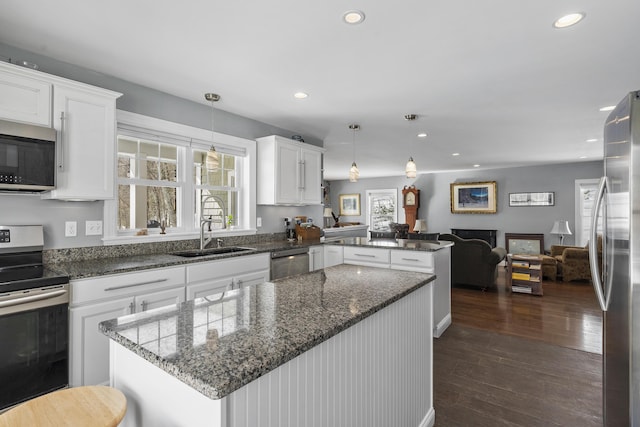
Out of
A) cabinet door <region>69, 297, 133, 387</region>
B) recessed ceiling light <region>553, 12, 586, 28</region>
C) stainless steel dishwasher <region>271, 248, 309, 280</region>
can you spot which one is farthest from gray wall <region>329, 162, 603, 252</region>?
cabinet door <region>69, 297, 133, 387</region>

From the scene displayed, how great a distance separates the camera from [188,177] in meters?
3.42

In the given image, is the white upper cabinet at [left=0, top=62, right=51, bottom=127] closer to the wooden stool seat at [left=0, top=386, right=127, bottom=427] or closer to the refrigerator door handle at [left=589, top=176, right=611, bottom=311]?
the wooden stool seat at [left=0, top=386, right=127, bottom=427]

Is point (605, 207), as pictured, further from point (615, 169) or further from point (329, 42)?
point (329, 42)

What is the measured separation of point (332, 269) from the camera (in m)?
2.15

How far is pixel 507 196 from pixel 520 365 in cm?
635

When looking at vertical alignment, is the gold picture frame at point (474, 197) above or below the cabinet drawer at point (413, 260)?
above

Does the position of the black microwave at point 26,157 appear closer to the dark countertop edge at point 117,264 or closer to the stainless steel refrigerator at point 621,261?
the dark countertop edge at point 117,264

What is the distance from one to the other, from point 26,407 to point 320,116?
354 cm

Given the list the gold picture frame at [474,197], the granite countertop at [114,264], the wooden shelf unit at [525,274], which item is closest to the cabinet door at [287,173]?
the granite countertop at [114,264]

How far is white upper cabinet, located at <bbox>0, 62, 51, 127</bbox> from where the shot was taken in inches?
79.4

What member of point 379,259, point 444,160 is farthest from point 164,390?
point 444,160

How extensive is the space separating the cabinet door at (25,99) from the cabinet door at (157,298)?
1338 millimetres

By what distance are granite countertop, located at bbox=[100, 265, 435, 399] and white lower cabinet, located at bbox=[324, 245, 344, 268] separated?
2184 mm

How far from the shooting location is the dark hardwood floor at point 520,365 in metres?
2.14
